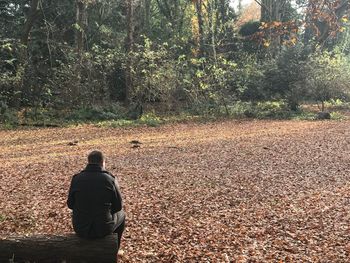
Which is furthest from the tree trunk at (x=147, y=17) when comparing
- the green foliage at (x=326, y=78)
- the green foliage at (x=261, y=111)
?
the green foliage at (x=326, y=78)

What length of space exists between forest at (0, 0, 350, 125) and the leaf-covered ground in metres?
4.07

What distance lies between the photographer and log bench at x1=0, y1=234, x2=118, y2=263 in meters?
4.78

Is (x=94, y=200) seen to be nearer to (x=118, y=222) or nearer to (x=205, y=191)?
(x=118, y=222)

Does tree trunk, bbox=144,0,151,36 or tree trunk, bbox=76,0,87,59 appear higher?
tree trunk, bbox=144,0,151,36

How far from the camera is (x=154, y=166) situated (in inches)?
439

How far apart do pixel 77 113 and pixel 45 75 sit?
7.86 feet

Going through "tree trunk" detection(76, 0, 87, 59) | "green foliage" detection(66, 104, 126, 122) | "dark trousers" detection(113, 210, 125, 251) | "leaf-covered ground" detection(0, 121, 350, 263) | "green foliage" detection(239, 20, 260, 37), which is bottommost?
"leaf-covered ground" detection(0, 121, 350, 263)

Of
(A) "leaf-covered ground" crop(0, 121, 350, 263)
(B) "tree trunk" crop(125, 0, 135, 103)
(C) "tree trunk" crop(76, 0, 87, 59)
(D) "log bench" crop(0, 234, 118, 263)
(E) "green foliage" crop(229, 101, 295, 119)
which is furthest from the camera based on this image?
(E) "green foliage" crop(229, 101, 295, 119)

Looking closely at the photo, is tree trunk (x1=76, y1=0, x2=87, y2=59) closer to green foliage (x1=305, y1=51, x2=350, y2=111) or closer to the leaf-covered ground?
the leaf-covered ground

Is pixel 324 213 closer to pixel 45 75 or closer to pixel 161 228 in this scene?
pixel 161 228

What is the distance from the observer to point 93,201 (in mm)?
4984

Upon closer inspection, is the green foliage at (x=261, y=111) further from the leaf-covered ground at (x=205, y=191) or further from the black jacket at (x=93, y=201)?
the black jacket at (x=93, y=201)

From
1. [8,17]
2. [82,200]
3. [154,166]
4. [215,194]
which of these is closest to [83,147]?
[154,166]

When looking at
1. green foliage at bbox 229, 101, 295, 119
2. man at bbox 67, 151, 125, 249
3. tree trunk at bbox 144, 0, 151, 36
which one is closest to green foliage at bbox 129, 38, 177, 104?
green foliage at bbox 229, 101, 295, 119
